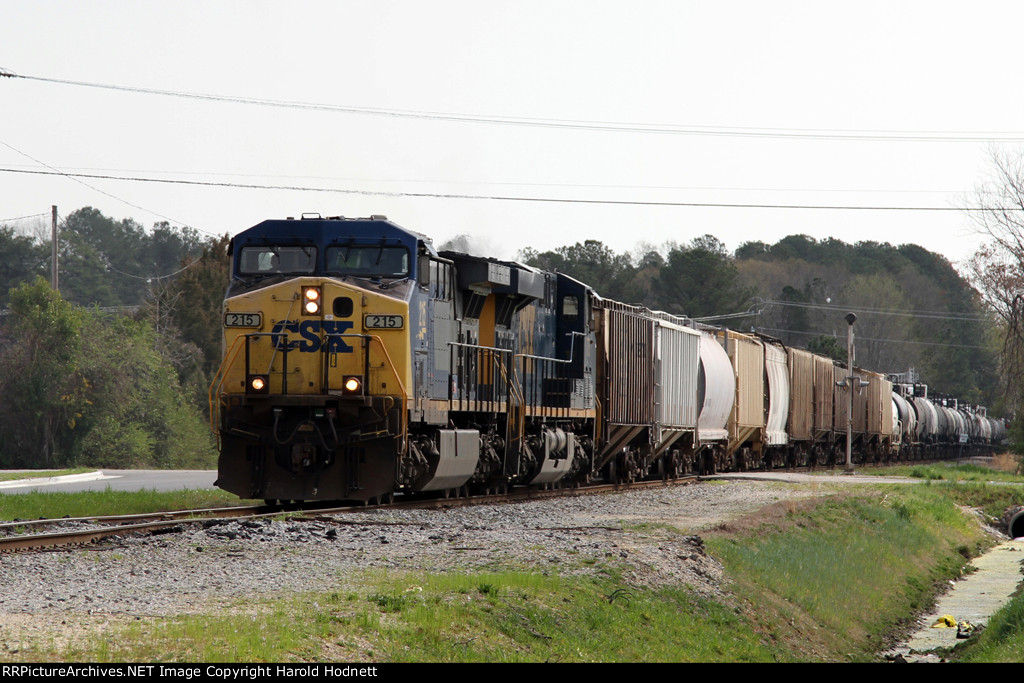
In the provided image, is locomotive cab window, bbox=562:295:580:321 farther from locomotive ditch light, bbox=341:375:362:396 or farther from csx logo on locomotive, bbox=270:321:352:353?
locomotive ditch light, bbox=341:375:362:396

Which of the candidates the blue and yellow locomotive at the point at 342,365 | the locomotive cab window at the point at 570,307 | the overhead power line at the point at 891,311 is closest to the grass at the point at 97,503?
the blue and yellow locomotive at the point at 342,365

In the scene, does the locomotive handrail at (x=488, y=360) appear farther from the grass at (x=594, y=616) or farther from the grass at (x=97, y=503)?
the grass at (x=97, y=503)

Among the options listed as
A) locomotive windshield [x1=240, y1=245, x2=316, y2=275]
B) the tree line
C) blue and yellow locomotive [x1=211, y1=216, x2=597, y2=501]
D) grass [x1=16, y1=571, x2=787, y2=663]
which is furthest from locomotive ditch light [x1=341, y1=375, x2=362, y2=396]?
the tree line

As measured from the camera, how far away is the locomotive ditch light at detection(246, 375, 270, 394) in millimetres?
15414

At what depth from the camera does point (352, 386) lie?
15.2m

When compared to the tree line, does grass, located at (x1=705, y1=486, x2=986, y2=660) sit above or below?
below

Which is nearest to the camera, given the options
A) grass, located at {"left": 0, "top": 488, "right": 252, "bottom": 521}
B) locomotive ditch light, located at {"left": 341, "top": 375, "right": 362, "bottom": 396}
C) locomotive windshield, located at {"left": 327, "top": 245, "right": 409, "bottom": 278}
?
locomotive ditch light, located at {"left": 341, "top": 375, "right": 362, "bottom": 396}

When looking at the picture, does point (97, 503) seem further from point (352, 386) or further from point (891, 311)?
point (891, 311)

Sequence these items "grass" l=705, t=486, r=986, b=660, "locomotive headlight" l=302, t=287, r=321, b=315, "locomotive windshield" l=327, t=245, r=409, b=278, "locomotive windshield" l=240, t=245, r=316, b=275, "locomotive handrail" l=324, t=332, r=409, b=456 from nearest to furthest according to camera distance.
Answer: "grass" l=705, t=486, r=986, b=660 < "locomotive handrail" l=324, t=332, r=409, b=456 < "locomotive headlight" l=302, t=287, r=321, b=315 < "locomotive windshield" l=327, t=245, r=409, b=278 < "locomotive windshield" l=240, t=245, r=316, b=275

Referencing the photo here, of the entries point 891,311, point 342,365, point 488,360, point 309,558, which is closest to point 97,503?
point 342,365

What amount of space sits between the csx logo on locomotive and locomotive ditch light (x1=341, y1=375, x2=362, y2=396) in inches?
16.2

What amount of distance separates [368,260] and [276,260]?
1360 millimetres
